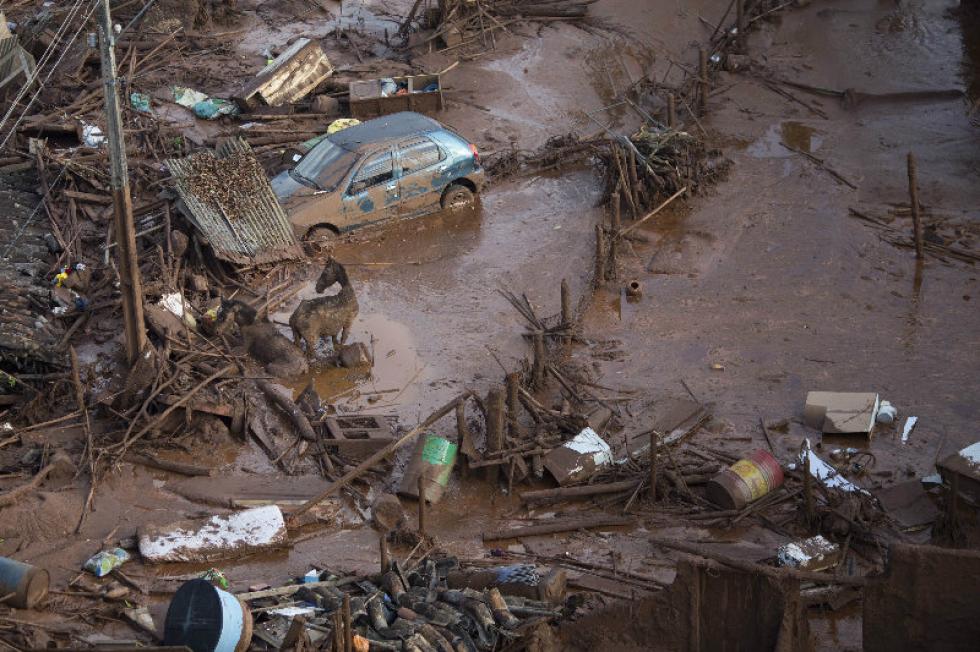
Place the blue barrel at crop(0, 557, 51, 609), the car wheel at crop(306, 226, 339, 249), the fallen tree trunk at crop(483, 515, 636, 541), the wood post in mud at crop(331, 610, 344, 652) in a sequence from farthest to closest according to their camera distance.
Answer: the car wheel at crop(306, 226, 339, 249)
the fallen tree trunk at crop(483, 515, 636, 541)
the blue barrel at crop(0, 557, 51, 609)
the wood post in mud at crop(331, 610, 344, 652)

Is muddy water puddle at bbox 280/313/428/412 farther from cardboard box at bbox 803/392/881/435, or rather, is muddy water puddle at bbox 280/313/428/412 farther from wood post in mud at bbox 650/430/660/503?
cardboard box at bbox 803/392/881/435

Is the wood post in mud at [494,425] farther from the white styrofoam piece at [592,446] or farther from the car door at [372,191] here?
the car door at [372,191]

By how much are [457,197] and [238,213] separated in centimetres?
376

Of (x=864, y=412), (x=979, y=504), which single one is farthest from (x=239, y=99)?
→ (x=979, y=504)

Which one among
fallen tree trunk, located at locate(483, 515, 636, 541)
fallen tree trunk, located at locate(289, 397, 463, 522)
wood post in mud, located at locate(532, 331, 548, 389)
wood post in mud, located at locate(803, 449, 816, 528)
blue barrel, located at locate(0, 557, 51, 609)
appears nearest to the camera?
blue barrel, located at locate(0, 557, 51, 609)

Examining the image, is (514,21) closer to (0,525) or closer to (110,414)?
(110,414)

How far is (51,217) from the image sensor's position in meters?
19.1

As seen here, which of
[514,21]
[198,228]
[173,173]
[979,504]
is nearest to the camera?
[979,504]

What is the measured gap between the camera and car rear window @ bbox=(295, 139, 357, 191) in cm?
1920

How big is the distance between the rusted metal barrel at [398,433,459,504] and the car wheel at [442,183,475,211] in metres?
6.78

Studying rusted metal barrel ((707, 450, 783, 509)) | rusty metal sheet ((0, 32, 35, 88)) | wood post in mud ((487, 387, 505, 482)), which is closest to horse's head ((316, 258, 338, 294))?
wood post in mud ((487, 387, 505, 482))

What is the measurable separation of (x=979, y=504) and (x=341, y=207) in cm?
1034

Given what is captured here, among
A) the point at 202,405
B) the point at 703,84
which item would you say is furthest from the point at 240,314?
the point at 703,84

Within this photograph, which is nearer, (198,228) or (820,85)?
(198,228)
